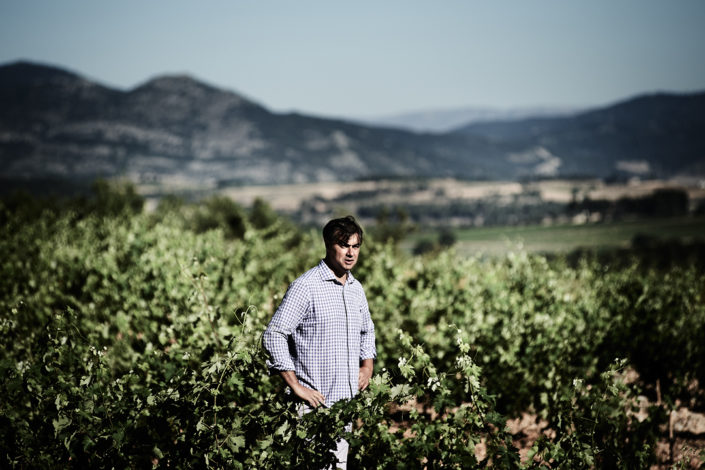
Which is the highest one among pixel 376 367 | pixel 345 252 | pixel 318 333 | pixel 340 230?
pixel 340 230

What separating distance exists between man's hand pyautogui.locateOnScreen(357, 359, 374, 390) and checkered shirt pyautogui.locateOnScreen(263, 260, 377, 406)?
0.14m

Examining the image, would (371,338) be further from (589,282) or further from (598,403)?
(589,282)

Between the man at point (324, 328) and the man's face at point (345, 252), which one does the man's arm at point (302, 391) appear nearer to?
the man at point (324, 328)

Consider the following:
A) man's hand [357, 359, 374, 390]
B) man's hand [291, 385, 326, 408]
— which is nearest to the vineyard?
man's hand [291, 385, 326, 408]

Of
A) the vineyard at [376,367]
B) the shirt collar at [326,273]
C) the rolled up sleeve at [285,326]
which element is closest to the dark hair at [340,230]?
the shirt collar at [326,273]

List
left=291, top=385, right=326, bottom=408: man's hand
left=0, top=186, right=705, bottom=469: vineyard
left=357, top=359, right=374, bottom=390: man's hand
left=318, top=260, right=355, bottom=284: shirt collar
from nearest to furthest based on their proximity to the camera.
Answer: left=0, top=186, right=705, bottom=469: vineyard < left=291, top=385, right=326, bottom=408: man's hand < left=318, top=260, right=355, bottom=284: shirt collar < left=357, top=359, right=374, bottom=390: man's hand

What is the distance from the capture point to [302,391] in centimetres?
379

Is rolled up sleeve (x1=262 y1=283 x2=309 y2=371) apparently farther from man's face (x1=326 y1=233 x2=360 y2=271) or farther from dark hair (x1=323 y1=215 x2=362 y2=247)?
dark hair (x1=323 y1=215 x2=362 y2=247)

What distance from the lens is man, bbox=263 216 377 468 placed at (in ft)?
12.5

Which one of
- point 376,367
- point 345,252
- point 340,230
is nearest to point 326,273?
point 345,252

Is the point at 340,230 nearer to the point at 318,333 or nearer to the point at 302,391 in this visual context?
the point at 318,333

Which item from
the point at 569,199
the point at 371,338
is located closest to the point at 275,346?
the point at 371,338

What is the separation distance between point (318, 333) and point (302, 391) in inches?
17.5

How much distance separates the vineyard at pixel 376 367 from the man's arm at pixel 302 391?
0.37 ft
